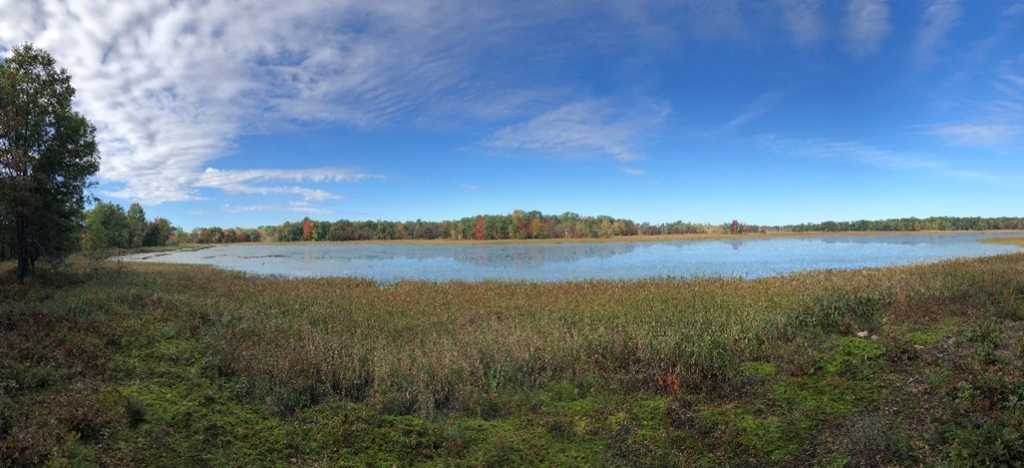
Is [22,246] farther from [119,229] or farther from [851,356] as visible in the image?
[119,229]

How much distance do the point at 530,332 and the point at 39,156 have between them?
91.3ft

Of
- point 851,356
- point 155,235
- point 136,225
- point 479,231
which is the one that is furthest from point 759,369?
point 479,231

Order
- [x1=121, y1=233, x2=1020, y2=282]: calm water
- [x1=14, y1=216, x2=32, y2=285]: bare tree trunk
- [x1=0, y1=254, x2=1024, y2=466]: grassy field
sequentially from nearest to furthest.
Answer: [x1=0, y1=254, x2=1024, y2=466]: grassy field, [x1=14, y1=216, x2=32, y2=285]: bare tree trunk, [x1=121, y1=233, x2=1020, y2=282]: calm water

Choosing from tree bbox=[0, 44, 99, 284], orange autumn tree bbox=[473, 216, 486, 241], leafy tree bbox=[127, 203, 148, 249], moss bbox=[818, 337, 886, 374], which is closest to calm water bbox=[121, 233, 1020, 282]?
tree bbox=[0, 44, 99, 284]

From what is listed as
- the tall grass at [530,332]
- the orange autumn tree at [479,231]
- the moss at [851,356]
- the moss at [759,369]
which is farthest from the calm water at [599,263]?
the orange autumn tree at [479,231]

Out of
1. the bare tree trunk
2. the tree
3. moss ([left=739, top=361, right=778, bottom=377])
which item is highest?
the tree

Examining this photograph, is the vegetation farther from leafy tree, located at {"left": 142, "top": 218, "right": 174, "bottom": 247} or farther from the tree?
the tree

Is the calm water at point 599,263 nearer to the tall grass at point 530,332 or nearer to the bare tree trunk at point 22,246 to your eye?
the tall grass at point 530,332

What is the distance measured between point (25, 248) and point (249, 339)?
21748 mm

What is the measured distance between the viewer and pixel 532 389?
860 centimetres

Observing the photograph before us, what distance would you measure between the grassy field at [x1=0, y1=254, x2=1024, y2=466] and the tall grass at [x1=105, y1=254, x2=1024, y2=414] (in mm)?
73

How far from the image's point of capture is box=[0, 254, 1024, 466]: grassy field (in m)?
5.70

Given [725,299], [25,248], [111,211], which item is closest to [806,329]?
[725,299]

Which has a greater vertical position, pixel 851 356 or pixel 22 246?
pixel 22 246
